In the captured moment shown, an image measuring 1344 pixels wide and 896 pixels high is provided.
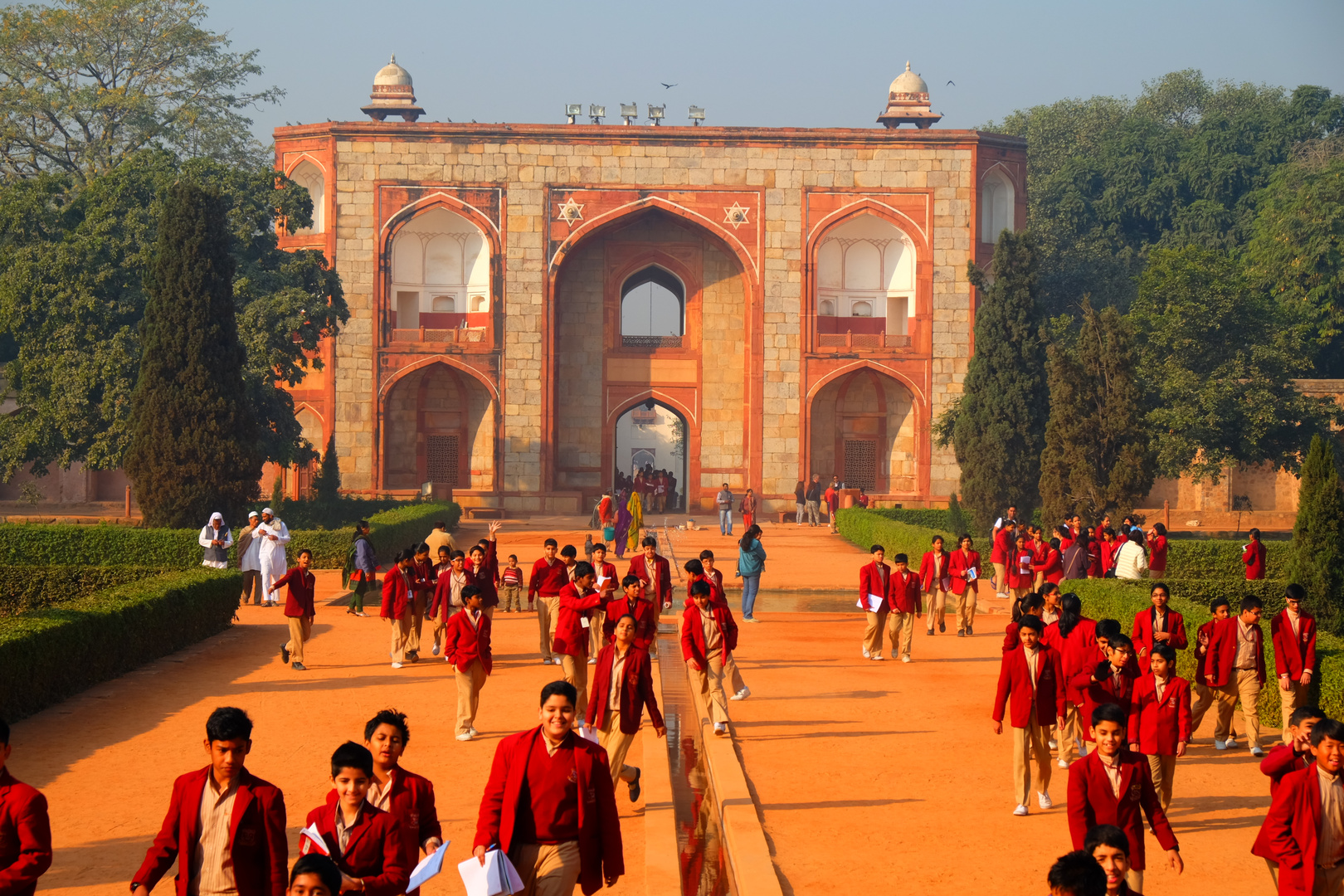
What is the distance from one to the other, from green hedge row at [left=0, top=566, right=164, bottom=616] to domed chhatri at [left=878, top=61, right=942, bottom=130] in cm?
2385

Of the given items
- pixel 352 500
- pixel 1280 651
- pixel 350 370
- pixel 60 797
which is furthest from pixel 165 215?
pixel 1280 651

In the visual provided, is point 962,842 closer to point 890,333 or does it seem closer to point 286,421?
point 286,421

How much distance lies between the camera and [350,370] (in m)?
30.5

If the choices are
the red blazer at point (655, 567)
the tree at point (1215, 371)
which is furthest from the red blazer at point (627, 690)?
the tree at point (1215, 371)

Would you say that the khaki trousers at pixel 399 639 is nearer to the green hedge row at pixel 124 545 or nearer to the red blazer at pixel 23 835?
the green hedge row at pixel 124 545

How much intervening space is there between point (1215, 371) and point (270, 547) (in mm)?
19348

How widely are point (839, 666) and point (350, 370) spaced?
69.1 feet

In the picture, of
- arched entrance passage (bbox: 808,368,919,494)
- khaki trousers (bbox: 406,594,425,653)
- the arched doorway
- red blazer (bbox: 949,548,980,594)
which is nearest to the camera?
khaki trousers (bbox: 406,594,425,653)

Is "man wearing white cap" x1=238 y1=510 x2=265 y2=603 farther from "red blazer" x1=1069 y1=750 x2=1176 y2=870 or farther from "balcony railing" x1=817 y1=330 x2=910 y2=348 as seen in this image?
"balcony railing" x1=817 y1=330 x2=910 y2=348

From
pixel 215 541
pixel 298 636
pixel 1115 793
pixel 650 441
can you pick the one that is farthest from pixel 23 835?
pixel 650 441

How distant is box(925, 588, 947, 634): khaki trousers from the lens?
13594 millimetres

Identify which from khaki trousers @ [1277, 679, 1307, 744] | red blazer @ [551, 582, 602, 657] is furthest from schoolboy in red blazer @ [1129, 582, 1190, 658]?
red blazer @ [551, 582, 602, 657]

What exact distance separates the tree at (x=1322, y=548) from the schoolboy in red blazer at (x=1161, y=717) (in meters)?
6.48

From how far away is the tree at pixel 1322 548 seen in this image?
12.4 m
